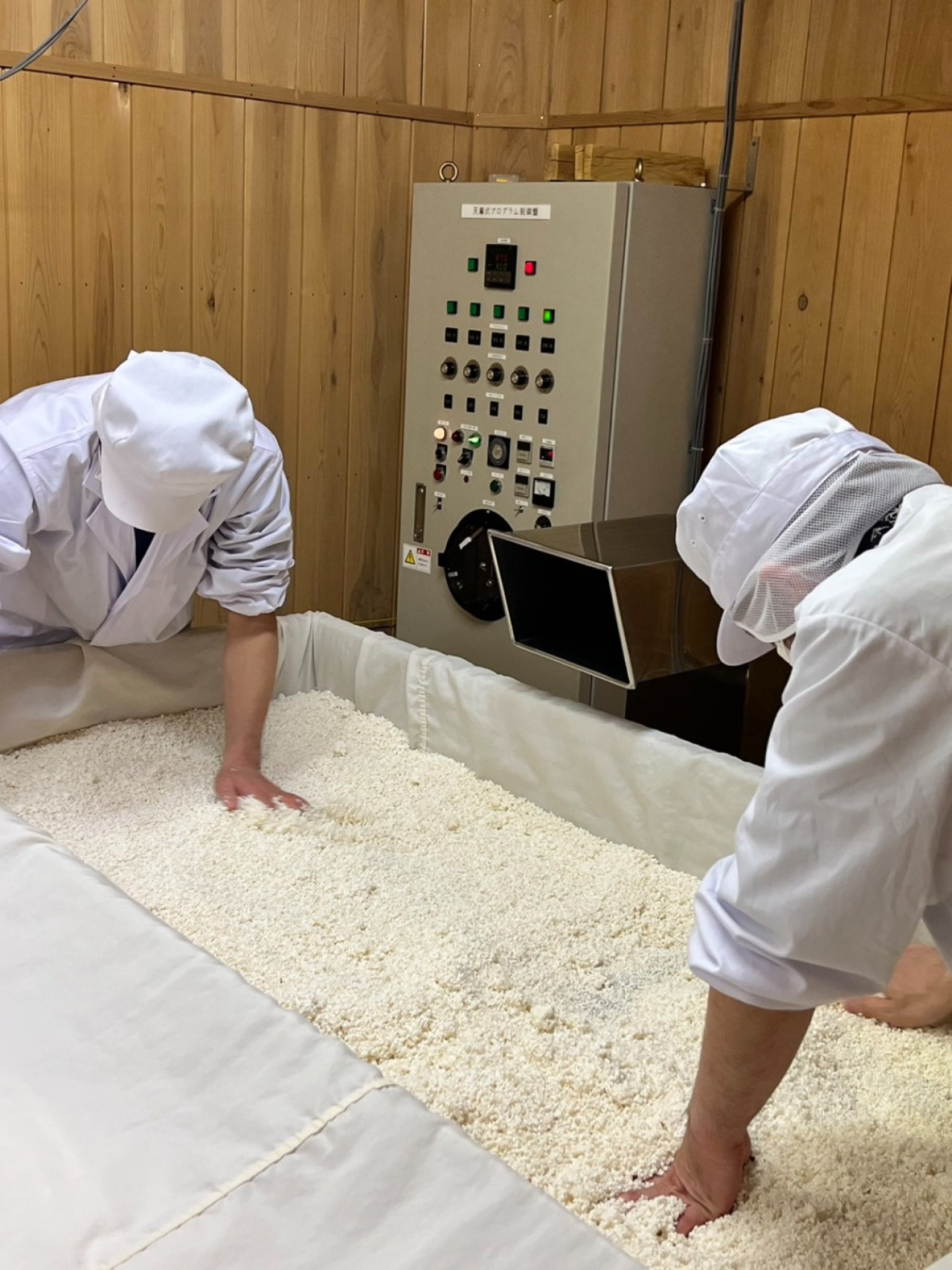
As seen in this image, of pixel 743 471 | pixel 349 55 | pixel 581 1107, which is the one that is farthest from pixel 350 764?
pixel 349 55

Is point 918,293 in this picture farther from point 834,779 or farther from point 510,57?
point 834,779

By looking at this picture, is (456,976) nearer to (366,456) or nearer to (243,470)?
(243,470)

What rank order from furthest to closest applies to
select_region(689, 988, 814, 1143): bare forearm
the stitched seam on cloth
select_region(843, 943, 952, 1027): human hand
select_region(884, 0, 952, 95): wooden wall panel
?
select_region(884, 0, 952, 95): wooden wall panel, select_region(843, 943, 952, 1027): human hand, select_region(689, 988, 814, 1143): bare forearm, the stitched seam on cloth

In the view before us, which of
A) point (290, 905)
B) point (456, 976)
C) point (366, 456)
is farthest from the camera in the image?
A: point (366, 456)

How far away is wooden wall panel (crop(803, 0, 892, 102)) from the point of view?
8.98 ft

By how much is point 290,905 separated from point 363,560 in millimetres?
1746

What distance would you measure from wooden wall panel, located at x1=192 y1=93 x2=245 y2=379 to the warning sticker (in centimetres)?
62

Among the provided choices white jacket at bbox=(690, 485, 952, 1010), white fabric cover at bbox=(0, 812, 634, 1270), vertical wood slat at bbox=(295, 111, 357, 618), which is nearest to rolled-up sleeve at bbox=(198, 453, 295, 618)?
vertical wood slat at bbox=(295, 111, 357, 618)

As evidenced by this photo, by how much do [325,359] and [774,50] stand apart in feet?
4.36

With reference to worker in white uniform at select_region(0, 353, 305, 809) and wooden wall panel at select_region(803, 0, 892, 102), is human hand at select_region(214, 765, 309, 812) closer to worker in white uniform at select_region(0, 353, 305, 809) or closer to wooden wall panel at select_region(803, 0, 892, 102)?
worker in white uniform at select_region(0, 353, 305, 809)

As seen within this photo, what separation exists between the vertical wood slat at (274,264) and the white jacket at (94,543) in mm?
852

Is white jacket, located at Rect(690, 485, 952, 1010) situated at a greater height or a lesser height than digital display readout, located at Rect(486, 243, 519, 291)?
lesser

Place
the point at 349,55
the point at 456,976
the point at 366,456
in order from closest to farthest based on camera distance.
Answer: the point at 456,976 < the point at 349,55 < the point at 366,456

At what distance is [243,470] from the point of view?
239 centimetres
